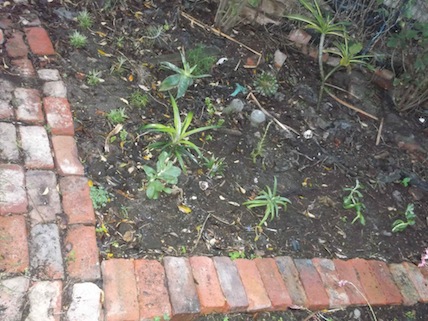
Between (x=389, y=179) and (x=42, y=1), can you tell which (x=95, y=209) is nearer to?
(x=42, y=1)

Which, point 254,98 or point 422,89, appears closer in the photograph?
point 254,98

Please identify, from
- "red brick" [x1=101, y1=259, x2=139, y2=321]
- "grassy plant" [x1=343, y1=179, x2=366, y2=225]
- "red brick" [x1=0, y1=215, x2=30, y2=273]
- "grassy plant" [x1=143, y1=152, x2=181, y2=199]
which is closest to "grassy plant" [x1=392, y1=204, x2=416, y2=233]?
"grassy plant" [x1=343, y1=179, x2=366, y2=225]

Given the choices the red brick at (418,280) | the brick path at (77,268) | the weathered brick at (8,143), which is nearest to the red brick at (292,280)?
the brick path at (77,268)

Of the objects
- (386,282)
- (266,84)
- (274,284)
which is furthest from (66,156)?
(386,282)

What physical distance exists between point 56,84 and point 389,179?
1.97 meters

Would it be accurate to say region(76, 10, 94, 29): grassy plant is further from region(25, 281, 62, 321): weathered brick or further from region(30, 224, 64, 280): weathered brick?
region(25, 281, 62, 321): weathered brick

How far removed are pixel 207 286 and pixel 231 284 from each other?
→ 0.37ft

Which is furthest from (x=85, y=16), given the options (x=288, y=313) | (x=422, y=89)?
(x=422, y=89)

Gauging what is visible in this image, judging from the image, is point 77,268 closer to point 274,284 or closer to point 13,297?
point 13,297

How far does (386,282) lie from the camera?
2.31 m

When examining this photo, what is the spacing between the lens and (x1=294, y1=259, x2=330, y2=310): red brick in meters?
2.09

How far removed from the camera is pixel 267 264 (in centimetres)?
212

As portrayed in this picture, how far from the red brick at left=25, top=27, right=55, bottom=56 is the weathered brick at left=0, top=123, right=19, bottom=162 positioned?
0.57 m

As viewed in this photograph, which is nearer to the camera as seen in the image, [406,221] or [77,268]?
[77,268]
